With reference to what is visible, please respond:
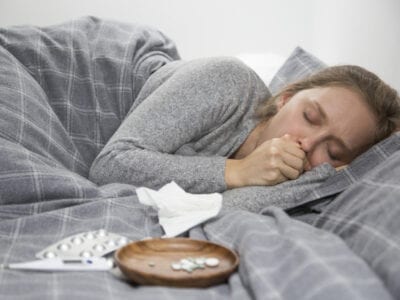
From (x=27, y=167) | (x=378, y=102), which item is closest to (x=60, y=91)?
(x=27, y=167)

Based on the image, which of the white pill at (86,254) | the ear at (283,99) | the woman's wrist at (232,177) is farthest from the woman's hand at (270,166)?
the white pill at (86,254)

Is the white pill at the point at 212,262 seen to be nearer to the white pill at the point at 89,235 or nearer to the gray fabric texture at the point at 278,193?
the white pill at the point at 89,235

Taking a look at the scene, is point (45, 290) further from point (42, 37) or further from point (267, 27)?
point (267, 27)

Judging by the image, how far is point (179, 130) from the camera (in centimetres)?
125

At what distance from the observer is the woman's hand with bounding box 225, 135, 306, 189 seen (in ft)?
3.88

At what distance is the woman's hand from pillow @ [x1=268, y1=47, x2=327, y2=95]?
1.13ft

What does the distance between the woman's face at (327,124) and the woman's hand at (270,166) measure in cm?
3

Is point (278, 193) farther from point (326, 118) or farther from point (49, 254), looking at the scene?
point (49, 254)

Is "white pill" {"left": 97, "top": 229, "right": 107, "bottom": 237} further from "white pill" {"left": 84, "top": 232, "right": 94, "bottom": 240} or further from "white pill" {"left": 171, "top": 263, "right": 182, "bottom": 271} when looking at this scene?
"white pill" {"left": 171, "top": 263, "right": 182, "bottom": 271}

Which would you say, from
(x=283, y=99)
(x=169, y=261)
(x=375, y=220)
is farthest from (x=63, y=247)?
(x=283, y=99)

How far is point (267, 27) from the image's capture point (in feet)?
7.12

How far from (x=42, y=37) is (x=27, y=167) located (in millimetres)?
506

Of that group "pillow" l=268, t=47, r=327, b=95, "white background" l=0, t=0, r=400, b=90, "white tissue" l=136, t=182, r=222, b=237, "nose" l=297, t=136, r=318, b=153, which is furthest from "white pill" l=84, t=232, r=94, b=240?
"white background" l=0, t=0, r=400, b=90

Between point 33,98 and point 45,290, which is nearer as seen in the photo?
point 45,290
